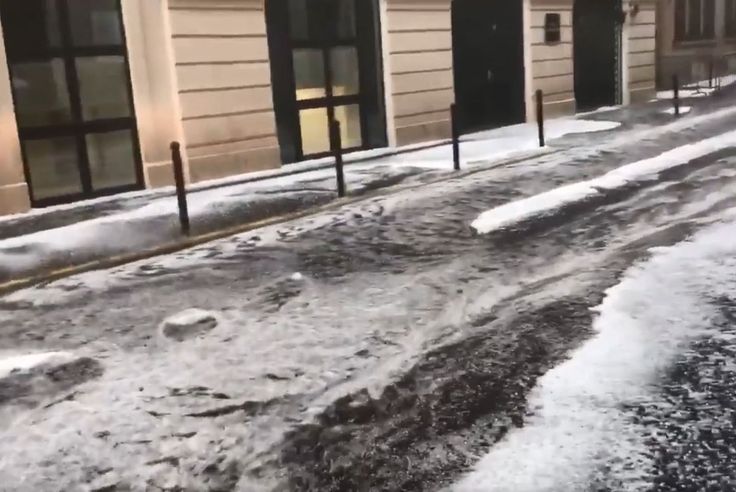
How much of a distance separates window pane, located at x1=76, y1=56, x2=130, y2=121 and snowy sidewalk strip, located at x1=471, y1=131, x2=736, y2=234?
6.14 m

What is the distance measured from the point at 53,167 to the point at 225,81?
10.3ft

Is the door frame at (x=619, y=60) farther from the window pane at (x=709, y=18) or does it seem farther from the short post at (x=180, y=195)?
the short post at (x=180, y=195)

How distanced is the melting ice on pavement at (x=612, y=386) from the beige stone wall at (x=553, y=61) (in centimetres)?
1411

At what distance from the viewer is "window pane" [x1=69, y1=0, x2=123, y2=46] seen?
11750 mm

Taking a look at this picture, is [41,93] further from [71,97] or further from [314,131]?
[314,131]

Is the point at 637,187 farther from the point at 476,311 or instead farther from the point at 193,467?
the point at 193,467

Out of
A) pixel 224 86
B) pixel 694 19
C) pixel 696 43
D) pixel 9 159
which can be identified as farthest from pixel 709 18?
pixel 9 159

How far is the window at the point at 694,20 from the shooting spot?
2970cm

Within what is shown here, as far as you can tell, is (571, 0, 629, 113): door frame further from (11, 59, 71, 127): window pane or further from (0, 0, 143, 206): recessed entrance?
(11, 59, 71, 127): window pane

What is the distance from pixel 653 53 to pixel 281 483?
79.9 feet

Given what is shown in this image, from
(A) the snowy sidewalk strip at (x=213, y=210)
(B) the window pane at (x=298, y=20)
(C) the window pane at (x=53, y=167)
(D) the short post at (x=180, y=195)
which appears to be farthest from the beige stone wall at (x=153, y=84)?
(D) the short post at (x=180, y=195)

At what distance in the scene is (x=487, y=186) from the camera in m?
11.4

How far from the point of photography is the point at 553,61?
2089 cm

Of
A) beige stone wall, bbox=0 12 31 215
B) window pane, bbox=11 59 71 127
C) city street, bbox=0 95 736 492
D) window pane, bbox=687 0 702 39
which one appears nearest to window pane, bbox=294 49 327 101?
window pane, bbox=11 59 71 127
